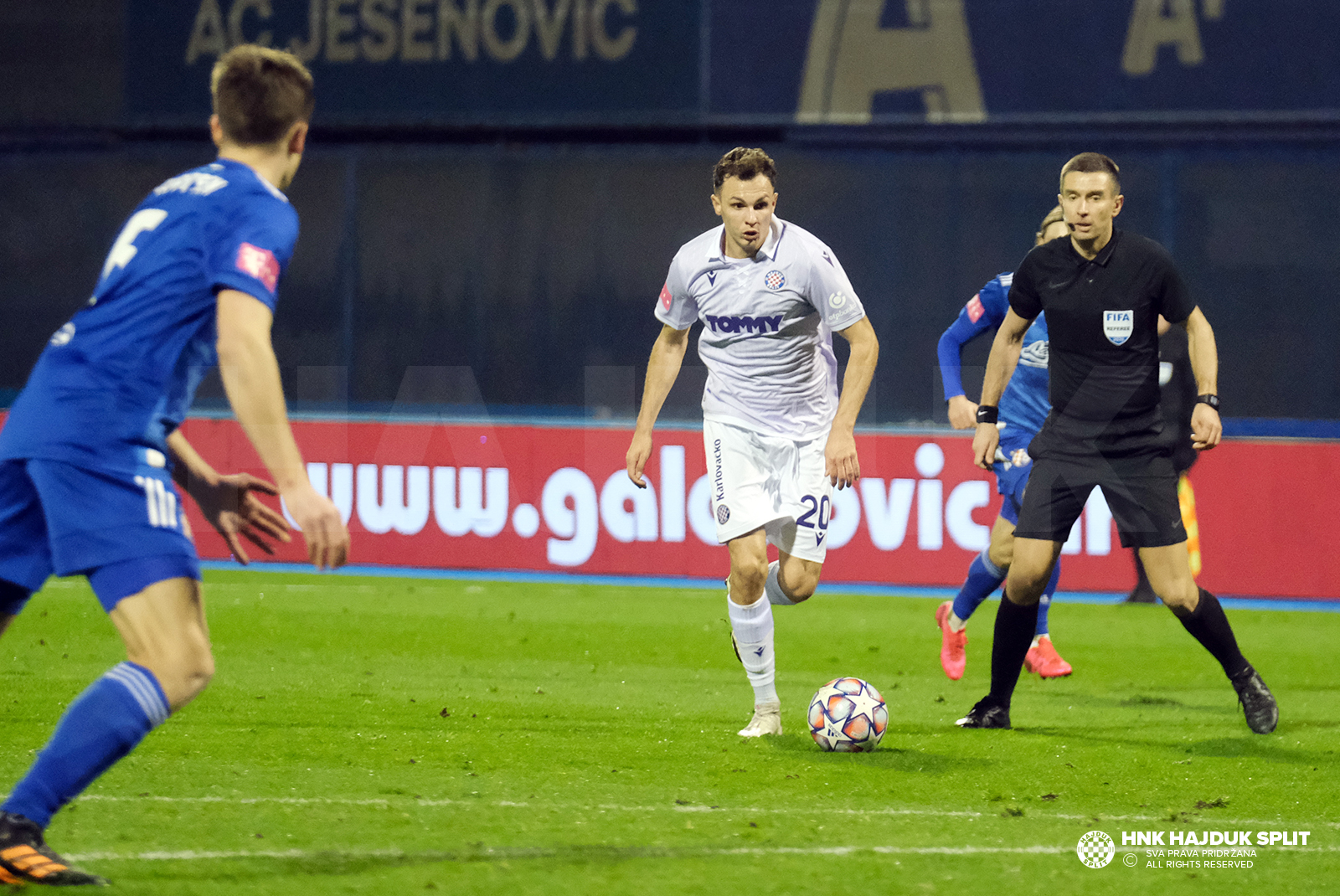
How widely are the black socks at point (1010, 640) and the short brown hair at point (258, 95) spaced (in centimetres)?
351

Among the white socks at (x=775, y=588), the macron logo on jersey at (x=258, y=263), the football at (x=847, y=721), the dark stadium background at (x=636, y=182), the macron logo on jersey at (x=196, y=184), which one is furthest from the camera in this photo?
the dark stadium background at (x=636, y=182)

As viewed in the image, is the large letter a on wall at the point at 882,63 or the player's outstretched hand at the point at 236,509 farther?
the large letter a on wall at the point at 882,63

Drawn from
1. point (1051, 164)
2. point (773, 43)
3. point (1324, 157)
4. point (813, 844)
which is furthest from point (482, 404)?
point (813, 844)

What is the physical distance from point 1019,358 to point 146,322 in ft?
15.8

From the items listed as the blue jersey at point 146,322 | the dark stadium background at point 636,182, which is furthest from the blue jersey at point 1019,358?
the dark stadium background at point 636,182

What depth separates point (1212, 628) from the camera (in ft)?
20.4

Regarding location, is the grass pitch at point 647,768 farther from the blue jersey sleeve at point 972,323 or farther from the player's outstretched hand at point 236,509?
the blue jersey sleeve at point 972,323

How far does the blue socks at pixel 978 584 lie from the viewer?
7.63 metres

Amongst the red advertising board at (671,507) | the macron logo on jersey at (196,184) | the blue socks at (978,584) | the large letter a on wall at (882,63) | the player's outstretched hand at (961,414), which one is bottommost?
the red advertising board at (671,507)

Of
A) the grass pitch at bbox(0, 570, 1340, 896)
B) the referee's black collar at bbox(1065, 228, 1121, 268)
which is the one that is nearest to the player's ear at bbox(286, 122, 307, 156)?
the grass pitch at bbox(0, 570, 1340, 896)

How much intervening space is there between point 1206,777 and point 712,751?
167 cm

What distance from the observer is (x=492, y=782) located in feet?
17.2

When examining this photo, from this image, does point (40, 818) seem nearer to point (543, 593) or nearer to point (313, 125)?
point (543, 593)

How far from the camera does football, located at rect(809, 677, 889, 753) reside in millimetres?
5875
